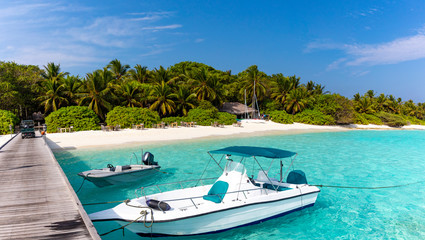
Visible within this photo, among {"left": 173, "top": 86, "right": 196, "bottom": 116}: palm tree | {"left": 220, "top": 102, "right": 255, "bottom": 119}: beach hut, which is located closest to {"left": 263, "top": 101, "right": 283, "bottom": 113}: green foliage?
{"left": 220, "top": 102, "right": 255, "bottom": 119}: beach hut

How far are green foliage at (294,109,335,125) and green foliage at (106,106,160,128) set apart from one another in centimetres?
2968

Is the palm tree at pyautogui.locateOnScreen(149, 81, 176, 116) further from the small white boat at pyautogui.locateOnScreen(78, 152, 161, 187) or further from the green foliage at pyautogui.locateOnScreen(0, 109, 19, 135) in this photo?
the small white boat at pyautogui.locateOnScreen(78, 152, 161, 187)

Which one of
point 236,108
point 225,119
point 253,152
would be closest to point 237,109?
point 236,108

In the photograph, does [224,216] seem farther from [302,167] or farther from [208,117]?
[208,117]

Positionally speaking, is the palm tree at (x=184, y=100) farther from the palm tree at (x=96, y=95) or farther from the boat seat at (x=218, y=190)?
the boat seat at (x=218, y=190)

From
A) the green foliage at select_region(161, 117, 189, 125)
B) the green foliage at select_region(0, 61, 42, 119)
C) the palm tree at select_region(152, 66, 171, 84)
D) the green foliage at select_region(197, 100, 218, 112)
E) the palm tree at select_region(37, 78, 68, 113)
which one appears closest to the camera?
the green foliage at select_region(0, 61, 42, 119)

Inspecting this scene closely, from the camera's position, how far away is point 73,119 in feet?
103

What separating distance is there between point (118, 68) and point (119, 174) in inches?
1765

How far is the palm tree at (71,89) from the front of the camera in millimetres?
36156

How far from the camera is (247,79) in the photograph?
177 feet

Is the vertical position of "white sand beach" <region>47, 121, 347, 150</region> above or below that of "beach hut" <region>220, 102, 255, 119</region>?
below

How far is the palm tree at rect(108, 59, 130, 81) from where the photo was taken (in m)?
52.1

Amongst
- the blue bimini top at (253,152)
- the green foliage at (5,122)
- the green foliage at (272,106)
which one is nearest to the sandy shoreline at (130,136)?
the green foliage at (5,122)

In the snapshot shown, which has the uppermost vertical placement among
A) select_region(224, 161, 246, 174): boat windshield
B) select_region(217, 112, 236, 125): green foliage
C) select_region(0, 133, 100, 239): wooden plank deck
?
select_region(217, 112, 236, 125): green foliage
